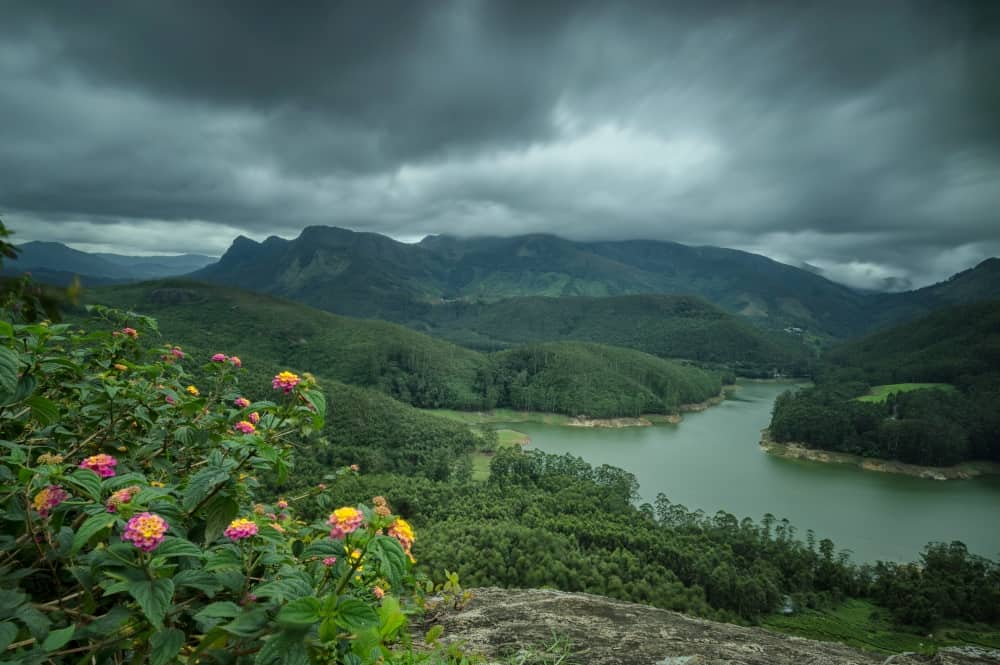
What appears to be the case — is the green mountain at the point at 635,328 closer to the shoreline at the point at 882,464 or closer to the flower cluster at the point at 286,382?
the shoreline at the point at 882,464

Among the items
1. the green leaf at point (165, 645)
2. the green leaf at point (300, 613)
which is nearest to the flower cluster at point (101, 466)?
the green leaf at point (165, 645)

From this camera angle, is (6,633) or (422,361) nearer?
(6,633)

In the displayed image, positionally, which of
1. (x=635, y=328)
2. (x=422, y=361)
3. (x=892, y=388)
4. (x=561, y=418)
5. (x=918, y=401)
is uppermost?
(x=635, y=328)

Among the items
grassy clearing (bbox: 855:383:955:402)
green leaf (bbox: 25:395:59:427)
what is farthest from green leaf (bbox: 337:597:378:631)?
grassy clearing (bbox: 855:383:955:402)

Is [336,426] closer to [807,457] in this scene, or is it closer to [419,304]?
[807,457]

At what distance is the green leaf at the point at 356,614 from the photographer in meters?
0.98

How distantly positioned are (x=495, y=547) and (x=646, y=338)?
117 meters

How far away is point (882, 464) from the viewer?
42.5 m

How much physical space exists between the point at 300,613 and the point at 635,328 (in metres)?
144

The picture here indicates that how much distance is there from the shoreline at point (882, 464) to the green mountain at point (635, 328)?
56.8 metres

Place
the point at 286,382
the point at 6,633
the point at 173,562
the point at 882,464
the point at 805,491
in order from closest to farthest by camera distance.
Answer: the point at 6,633 < the point at 173,562 < the point at 286,382 < the point at 805,491 < the point at 882,464

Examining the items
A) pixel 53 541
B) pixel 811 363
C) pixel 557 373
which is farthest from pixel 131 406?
pixel 811 363

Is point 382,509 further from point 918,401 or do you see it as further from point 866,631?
point 918,401

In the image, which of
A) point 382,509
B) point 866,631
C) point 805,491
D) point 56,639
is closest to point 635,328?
point 805,491
